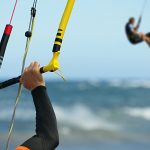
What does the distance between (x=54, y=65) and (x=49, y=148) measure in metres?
0.48

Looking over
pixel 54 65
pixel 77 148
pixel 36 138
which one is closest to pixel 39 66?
pixel 54 65

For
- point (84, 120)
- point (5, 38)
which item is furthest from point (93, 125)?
point (5, 38)

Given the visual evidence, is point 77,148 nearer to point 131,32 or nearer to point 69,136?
point 69,136

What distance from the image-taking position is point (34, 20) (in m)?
4.01

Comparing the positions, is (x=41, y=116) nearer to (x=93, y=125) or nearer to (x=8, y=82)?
(x=8, y=82)

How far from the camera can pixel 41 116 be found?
366cm

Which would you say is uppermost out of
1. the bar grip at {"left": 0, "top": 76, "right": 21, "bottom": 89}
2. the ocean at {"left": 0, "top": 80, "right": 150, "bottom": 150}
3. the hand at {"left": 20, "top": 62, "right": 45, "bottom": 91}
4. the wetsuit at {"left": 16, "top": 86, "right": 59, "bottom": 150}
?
the hand at {"left": 20, "top": 62, "right": 45, "bottom": 91}

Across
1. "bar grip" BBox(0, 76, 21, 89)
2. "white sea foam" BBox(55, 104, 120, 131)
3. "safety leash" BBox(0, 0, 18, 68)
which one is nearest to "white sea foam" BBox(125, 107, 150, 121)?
"white sea foam" BBox(55, 104, 120, 131)

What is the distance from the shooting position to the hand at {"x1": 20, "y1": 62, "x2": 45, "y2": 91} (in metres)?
3.65

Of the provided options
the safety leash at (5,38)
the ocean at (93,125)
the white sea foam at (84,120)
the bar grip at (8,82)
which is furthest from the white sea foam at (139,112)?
the bar grip at (8,82)

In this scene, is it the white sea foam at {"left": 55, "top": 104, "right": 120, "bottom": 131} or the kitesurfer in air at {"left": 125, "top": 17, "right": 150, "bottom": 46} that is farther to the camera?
the white sea foam at {"left": 55, "top": 104, "right": 120, "bottom": 131}

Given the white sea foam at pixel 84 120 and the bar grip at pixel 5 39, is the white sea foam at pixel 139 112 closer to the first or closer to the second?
the white sea foam at pixel 84 120

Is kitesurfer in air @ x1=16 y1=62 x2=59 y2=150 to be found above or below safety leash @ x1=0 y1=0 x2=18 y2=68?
below

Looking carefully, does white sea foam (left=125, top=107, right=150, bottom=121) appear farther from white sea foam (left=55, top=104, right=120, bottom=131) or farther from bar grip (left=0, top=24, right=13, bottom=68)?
bar grip (left=0, top=24, right=13, bottom=68)
